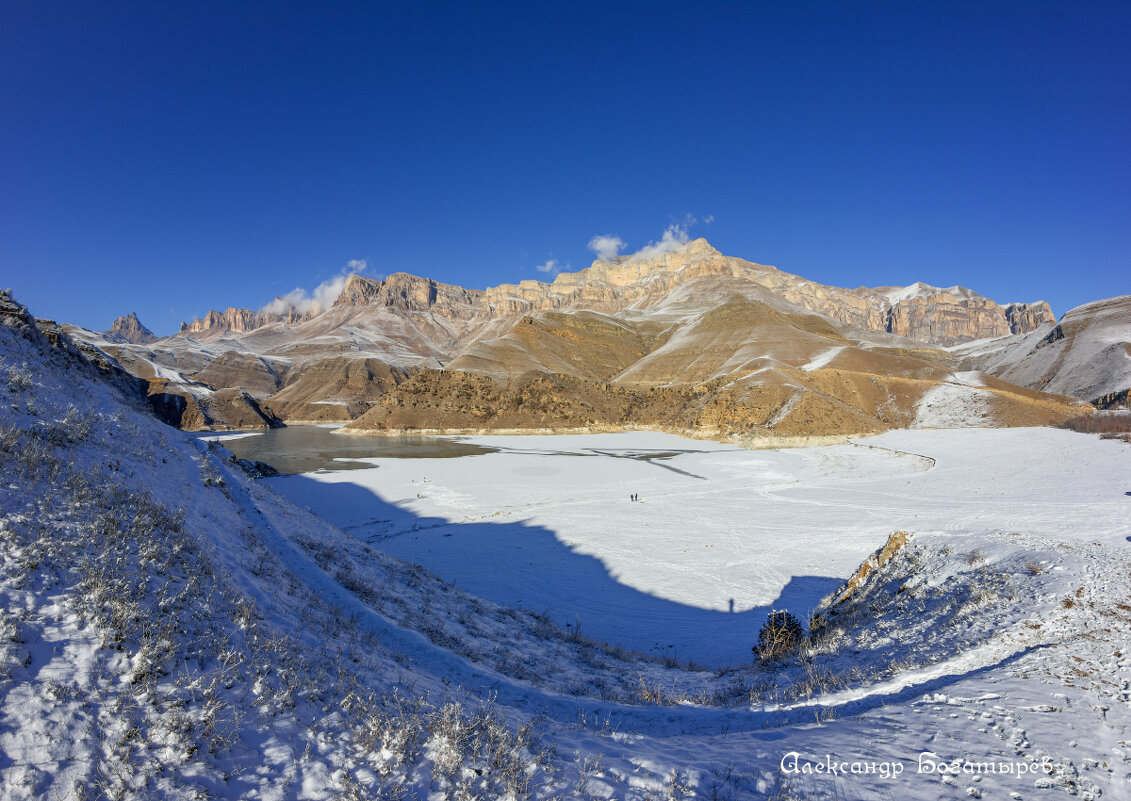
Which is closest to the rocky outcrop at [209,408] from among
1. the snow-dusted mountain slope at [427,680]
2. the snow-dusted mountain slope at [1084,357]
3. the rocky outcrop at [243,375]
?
the rocky outcrop at [243,375]

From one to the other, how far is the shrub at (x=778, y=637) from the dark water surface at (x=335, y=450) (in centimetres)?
3550

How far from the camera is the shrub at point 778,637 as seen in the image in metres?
8.47

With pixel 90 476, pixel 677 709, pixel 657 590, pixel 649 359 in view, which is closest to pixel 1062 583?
pixel 677 709

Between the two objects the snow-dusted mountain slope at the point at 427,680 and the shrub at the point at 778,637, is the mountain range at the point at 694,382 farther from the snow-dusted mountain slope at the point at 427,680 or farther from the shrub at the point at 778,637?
the snow-dusted mountain slope at the point at 427,680

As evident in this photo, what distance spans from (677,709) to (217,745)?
4.94m

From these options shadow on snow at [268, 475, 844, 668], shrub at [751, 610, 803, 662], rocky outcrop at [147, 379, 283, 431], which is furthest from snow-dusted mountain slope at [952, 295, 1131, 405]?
rocky outcrop at [147, 379, 283, 431]

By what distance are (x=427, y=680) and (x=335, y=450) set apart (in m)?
51.5

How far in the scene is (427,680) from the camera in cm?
587

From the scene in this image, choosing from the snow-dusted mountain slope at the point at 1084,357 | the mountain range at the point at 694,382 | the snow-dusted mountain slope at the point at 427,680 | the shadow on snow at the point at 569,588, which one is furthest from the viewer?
the snow-dusted mountain slope at the point at 1084,357

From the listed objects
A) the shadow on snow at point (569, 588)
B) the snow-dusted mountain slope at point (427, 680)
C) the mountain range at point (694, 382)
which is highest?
the mountain range at point (694, 382)

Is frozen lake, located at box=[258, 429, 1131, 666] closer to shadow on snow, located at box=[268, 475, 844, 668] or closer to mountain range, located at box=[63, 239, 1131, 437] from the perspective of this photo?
shadow on snow, located at box=[268, 475, 844, 668]

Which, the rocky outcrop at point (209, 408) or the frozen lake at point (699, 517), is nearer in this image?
the frozen lake at point (699, 517)

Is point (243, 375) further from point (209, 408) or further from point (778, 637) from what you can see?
point (778, 637)

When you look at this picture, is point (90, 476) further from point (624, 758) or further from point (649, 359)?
point (649, 359)
